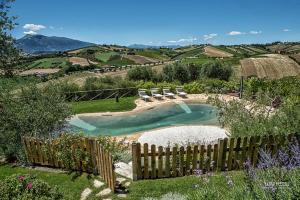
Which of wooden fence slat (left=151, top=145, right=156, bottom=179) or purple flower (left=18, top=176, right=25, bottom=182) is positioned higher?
purple flower (left=18, top=176, right=25, bottom=182)

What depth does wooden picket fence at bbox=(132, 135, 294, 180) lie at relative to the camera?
8.68m

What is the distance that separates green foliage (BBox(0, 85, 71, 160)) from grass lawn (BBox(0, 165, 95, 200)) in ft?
2.34

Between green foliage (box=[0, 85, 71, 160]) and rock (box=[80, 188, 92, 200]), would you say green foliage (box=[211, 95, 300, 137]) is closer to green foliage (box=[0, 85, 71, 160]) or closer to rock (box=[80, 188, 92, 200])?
rock (box=[80, 188, 92, 200])

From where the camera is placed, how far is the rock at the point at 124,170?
9.17 metres

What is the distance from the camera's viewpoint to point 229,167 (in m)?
9.33

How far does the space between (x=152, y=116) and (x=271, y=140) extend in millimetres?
13795

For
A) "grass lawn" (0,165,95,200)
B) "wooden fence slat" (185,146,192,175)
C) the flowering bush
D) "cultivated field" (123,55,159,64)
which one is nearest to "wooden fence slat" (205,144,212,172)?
"wooden fence slat" (185,146,192,175)

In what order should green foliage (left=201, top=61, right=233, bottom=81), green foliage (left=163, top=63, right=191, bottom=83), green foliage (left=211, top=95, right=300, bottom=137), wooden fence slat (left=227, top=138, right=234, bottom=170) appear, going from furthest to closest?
green foliage (left=201, top=61, right=233, bottom=81), green foliage (left=163, top=63, right=191, bottom=83), green foliage (left=211, top=95, right=300, bottom=137), wooden fence slat (left=227, top=138, right=234, bottom=170)

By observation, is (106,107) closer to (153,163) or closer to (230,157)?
(153,163)

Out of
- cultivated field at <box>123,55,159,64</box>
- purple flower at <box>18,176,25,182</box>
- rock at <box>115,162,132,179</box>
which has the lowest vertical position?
rock at <box>115,162,132,179</box>

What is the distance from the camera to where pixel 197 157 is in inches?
355

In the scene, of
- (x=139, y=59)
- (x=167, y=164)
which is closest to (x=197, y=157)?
(x=167, y=164)

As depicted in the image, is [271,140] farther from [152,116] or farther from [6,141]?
[152,116]

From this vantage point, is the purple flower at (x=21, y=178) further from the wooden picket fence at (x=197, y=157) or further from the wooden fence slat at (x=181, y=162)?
the wooden fence slat at (x=181, y=162)
